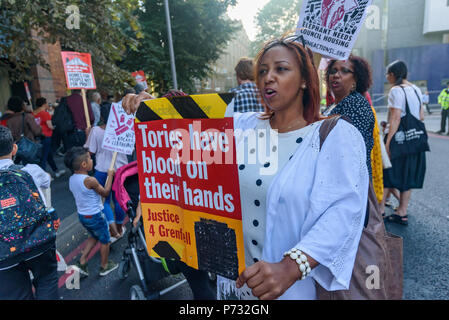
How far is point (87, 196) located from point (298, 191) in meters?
2.84

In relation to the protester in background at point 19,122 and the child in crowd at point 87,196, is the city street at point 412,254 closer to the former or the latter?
the child in crowd at point 87,196

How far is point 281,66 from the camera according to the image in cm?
135

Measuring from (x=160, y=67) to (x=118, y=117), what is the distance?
12.0m

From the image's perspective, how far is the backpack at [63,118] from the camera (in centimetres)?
711

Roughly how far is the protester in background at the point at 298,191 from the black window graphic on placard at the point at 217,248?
139 mm

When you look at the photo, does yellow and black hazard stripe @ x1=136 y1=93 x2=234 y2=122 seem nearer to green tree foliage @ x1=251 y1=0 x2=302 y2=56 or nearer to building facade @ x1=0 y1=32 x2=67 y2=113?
building facade @ x1=0 y1=32 x2=67 y2=113

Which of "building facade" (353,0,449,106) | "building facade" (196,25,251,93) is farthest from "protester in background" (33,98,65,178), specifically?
"building facade" (196,25,251,93)

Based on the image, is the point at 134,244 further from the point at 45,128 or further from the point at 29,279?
the point at 45,128

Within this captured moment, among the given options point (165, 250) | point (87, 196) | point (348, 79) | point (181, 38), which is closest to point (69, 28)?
point (87, 196)

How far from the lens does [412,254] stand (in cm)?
→ 338

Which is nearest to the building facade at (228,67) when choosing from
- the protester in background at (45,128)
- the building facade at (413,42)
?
the building facade at (413,42)

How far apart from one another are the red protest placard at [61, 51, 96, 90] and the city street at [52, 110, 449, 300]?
224cm

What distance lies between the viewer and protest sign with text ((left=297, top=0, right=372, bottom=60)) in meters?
2.02
